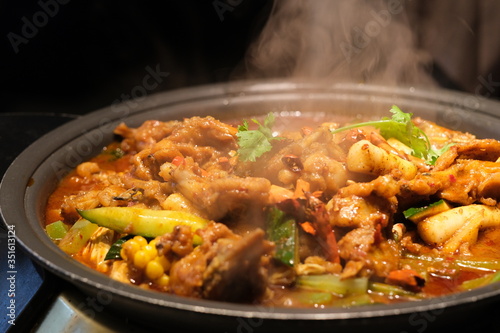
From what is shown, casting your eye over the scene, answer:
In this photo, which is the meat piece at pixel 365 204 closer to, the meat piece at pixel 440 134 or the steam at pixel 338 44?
the meat piece at pixel 440 134

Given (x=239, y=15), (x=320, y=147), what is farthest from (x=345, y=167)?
(x=239, y=15)

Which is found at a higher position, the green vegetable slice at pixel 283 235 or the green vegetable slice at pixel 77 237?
the green vegetable slice at pixel 283 235

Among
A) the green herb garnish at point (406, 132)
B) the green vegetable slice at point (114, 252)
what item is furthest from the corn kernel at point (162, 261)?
the green herb garnish at point (406, 132)

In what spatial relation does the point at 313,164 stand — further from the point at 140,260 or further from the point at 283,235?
the point at 140,260

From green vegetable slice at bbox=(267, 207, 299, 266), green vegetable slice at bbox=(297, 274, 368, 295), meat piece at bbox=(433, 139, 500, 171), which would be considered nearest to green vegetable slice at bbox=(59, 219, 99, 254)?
green vegetable slice at bbox=(267, 207, 299, 266)

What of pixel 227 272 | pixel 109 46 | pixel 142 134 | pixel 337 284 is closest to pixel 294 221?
pixel 337 284

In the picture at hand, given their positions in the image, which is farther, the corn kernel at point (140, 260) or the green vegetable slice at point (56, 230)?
the green vegetable slice at point (56, 230)

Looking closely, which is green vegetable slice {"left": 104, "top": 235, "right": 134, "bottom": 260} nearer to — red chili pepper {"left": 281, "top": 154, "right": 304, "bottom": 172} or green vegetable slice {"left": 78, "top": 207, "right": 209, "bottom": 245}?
green vegetable slice {"left": 78, "top": 207, "right": 209, "bottom": 245}
